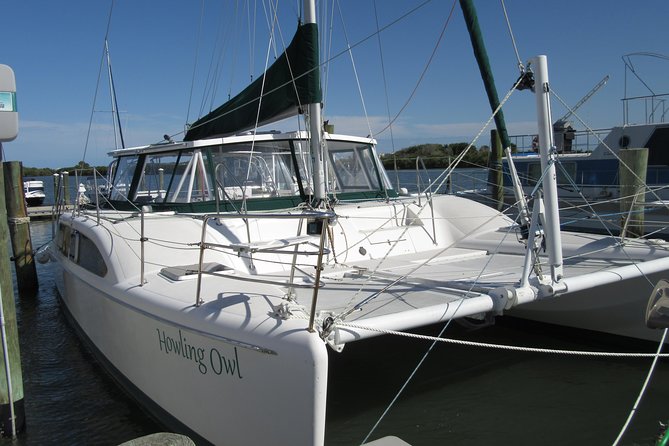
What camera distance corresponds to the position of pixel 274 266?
5938 mm

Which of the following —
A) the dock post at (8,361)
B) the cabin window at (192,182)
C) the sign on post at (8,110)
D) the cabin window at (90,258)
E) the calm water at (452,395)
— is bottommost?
the calm water at (452,395)

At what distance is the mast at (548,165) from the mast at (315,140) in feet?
7.51

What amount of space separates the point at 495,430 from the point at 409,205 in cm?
333

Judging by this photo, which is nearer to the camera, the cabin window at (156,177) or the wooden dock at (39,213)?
the cabin window at (156,177)

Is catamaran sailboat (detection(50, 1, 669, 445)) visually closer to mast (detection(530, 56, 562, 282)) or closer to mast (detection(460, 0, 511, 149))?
mast (detection(530, 56, 562, 282))

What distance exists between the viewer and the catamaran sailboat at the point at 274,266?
370 centimetres

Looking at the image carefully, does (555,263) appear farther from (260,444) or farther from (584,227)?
(584,227)

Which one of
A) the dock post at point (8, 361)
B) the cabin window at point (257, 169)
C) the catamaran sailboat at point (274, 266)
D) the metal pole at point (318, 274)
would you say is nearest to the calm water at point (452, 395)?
the dock post at point (8, 361)

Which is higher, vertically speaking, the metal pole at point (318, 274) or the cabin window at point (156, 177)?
the cabin window at point (156, 177)

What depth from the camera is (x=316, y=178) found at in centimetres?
616

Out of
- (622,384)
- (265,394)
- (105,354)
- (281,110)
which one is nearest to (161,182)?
(281,110)

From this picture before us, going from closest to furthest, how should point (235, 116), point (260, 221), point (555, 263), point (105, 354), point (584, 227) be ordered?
point (555, 263)
point (105, 354)
point (260, 221)
point (235, 116)
point (584, 227)

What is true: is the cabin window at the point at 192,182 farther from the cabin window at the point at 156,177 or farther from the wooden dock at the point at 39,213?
the wooden dock at the point at 39,213

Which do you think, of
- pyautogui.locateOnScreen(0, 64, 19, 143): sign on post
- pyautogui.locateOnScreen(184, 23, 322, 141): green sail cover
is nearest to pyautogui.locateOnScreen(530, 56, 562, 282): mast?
pyautogui.locateOnScreen(184, 23, 322, 141): green sail cover
